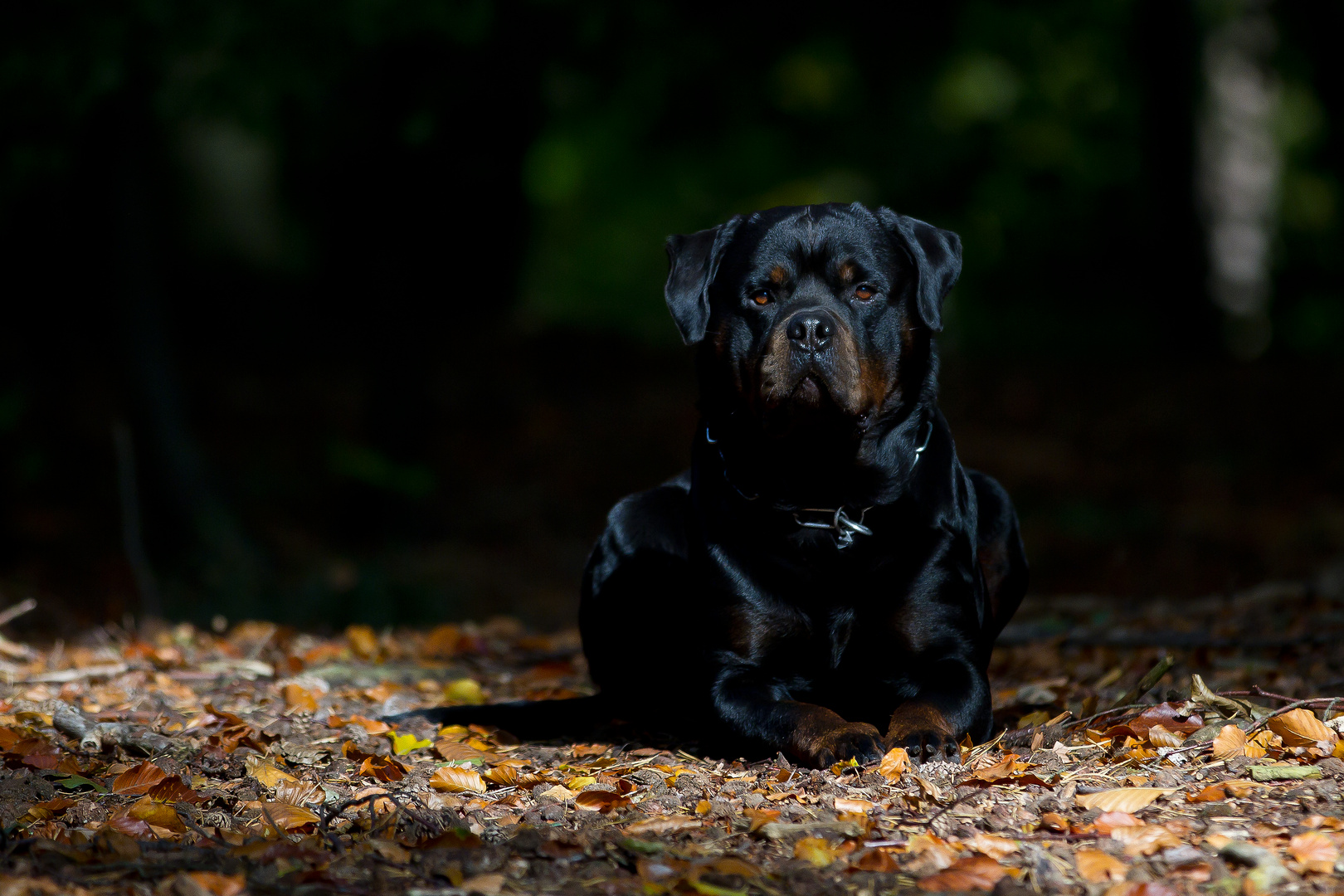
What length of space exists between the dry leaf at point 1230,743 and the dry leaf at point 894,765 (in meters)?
0.80

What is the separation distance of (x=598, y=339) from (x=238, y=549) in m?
6.49

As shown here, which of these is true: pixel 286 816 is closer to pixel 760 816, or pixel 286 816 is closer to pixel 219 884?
pixel 219 884

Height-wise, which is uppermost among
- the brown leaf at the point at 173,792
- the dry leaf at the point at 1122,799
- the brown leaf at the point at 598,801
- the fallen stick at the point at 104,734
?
the dry leaf at the point at 1122,799

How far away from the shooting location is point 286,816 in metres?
3.01

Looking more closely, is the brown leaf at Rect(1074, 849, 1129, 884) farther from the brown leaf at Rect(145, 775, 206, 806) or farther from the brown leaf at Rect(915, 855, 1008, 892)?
the brown leaf at Rect(145, 775, 206, 806)

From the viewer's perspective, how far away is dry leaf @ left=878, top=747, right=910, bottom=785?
3.16 m

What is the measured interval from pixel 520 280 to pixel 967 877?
44.6 ft

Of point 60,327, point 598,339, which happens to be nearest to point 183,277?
point 60,327

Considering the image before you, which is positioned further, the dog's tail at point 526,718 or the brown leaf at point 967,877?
the dog's tail at point 526,718

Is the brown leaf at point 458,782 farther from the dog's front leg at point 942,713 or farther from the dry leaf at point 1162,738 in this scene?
the dry leaf at point 1162,738

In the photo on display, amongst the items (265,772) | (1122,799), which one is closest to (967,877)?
(1122,799)

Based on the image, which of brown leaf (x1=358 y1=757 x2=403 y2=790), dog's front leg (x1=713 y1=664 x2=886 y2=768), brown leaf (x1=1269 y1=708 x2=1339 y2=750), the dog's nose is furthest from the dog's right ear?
brown leaf (x1=1269 y1=708 x2=1339 y2=750)

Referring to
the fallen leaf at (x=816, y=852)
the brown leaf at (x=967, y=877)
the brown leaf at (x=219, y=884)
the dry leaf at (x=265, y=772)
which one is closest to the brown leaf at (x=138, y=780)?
the dry leaf at (x=265, y=772)

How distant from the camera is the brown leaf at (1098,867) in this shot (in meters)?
2.50
